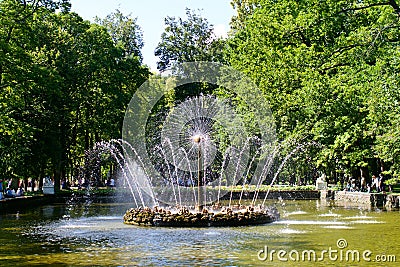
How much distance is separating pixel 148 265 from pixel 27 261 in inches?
106

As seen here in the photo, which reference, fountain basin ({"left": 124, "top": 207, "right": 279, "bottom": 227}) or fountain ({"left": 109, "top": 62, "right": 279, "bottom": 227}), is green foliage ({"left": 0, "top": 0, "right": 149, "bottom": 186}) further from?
fountain basin ({"left": 124, "top": 207, "right": 279, "bottom": 227})

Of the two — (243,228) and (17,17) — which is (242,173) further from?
(243,228)

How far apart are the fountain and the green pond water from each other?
15.6 metres

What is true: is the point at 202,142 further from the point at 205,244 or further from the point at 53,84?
the point at 205,244

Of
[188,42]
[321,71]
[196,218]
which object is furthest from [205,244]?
[188,42]

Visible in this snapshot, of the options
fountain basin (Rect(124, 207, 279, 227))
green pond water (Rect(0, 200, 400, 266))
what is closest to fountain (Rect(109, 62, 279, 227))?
fountain basin (Rect(124, 207, 279, 227))

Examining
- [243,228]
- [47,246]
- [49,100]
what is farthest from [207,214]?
[49,100]

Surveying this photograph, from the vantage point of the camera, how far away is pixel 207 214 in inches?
769

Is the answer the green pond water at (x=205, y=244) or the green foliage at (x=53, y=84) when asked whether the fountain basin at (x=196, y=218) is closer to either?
the green pond water at (x=205, y=244)

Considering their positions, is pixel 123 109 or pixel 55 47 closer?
pixel 55 47

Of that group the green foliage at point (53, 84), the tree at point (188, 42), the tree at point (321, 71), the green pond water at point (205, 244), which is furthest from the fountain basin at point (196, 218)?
the tree at point (188, 42)

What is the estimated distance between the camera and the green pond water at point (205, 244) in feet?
40.7

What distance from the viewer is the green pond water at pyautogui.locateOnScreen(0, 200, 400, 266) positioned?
488 inches

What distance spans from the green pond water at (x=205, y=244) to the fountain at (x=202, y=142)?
15582 mm
